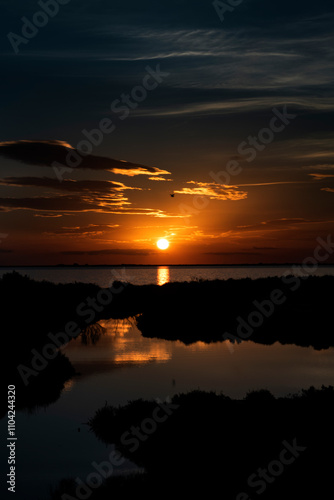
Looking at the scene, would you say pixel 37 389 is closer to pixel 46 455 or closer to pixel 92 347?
pixel 46 455

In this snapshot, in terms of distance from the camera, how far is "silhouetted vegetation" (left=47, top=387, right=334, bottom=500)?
1481 centimetres

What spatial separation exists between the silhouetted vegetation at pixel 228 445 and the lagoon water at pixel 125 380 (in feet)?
3.52

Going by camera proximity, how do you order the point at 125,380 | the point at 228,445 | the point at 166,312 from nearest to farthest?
the point at 228,445 → the point at 125,380 → the point at 166,312

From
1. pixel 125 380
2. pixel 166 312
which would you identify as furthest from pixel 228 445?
pixel 166 312

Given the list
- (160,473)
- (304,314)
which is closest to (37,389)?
(160,473)

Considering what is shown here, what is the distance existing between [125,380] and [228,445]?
10.5 meters

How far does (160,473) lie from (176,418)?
3253 millimetres

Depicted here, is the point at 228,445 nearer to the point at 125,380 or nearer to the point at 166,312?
the point at 125,380

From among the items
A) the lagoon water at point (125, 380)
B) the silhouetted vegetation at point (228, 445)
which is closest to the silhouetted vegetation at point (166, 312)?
the lagoon water at point (125, 380)

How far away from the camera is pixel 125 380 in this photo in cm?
2666

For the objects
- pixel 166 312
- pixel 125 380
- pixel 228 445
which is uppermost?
pixel 166 312

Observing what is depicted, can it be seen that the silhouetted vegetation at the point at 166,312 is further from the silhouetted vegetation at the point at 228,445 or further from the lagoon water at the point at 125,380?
the silhouetted vegetation at the point at 228,445

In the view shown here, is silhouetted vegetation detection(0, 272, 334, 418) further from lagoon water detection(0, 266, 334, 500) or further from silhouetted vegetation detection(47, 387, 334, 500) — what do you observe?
silhouetted vegetation detection(47, 387, 334, 500)

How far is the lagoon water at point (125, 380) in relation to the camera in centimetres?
1697
